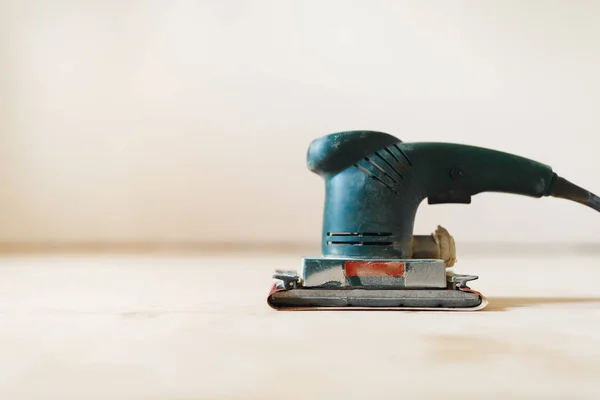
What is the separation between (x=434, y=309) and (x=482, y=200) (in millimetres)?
1924

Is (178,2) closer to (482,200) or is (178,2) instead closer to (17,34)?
(17,34)

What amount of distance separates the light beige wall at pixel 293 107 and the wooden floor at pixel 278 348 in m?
1.46

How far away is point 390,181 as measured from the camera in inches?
39.9

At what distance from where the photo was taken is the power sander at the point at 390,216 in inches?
37.5

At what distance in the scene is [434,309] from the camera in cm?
94

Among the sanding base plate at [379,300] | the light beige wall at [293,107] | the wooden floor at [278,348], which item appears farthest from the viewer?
the light beige wall at [293,107]

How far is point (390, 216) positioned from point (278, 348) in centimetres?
41

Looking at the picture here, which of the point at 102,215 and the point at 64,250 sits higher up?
the point at 102,215

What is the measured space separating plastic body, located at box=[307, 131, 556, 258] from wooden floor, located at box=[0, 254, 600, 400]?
157 millimetres

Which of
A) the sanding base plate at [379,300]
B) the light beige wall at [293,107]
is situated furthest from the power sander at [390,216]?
the light beige wall at [293,107]

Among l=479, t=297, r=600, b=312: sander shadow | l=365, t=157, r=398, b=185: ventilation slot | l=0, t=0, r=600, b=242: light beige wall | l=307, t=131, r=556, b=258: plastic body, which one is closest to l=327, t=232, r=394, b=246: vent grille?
l=307, t=131, r=556, b=258: plastic body

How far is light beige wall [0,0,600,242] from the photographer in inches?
106

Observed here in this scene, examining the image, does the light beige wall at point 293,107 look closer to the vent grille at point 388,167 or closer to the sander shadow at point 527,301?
the sander shadow at point 527,301

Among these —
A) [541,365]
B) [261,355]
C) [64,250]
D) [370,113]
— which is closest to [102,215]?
[64,250]
